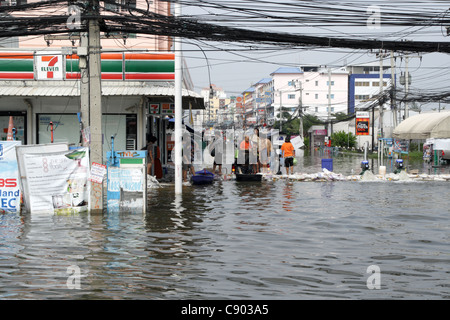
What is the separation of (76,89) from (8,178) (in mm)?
7080

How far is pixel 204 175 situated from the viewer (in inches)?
807

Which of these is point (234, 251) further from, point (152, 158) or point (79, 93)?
point (79, 93)

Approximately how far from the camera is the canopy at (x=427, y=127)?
38.2m

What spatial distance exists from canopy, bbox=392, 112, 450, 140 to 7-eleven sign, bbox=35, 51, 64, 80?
2777 cm

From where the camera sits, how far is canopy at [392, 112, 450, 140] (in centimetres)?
3822

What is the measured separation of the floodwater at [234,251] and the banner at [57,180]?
0.39 meters

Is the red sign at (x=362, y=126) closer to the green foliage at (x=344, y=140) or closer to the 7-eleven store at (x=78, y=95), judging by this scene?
the 7-eleven store at (x=78, y=95)

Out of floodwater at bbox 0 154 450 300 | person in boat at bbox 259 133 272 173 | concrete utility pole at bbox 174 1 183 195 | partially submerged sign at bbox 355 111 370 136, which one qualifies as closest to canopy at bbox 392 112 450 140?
partially submerged sign at bbox 355 111 370 136

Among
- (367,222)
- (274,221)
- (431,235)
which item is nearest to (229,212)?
(274,221)

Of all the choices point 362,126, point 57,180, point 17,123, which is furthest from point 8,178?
point 362,126

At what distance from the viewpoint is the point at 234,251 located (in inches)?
358

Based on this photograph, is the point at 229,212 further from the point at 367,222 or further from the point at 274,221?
the point at 367,222

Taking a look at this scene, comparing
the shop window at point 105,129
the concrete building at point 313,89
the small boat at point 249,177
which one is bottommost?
the small boat at point 249,177

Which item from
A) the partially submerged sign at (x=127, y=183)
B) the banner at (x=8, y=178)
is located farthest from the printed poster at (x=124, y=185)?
the banner at (x=8, y=178)
